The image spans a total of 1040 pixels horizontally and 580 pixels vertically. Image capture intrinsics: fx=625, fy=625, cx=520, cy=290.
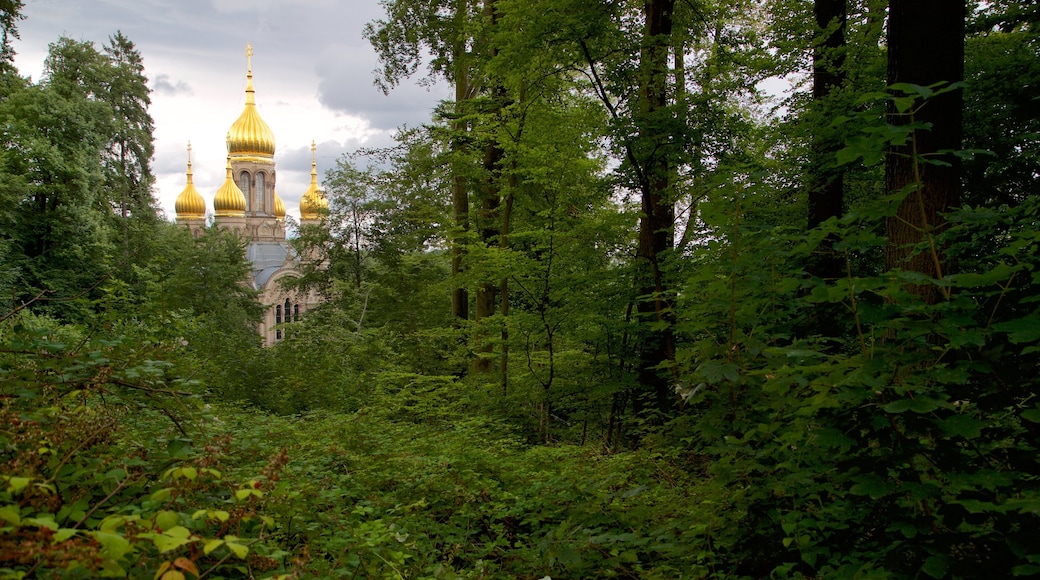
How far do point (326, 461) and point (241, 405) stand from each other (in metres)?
5.65

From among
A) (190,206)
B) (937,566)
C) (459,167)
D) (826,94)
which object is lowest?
(937,566)

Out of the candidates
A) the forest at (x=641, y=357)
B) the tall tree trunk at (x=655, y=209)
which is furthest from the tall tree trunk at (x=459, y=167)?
the tall tree trunk at (x=655, y=209)

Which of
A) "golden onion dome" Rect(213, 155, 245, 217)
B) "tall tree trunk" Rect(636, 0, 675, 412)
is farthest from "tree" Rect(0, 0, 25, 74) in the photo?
"golden onion dome" Rect(213, 155, 245, 217)

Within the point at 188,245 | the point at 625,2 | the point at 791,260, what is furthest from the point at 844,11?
the point at 188,245

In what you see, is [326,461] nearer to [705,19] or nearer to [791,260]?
[791,260]

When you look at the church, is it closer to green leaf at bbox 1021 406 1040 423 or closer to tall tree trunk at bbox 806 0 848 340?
tall tree trunk at bbox 806 0 848 340

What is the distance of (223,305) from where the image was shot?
2666 cm

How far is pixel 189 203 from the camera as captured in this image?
59875mm

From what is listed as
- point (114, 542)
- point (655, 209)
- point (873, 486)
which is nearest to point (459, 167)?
point (655, 209)

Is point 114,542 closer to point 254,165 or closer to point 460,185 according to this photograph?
point 460,185

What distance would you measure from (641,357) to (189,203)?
6257cm

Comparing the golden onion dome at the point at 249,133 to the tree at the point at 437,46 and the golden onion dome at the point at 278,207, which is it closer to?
the golden onion dome at the point at 278,207

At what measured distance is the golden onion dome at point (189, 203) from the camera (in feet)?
195

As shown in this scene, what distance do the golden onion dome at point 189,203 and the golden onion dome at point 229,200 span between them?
307cm
